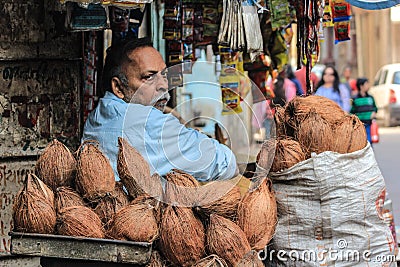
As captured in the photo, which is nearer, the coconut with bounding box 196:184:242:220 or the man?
the coconut with bounding box 196:184:242:220

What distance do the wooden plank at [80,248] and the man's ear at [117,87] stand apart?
1.24 metres

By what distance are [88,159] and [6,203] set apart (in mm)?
1634

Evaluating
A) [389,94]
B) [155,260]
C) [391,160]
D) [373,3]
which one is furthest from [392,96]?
[155,260]

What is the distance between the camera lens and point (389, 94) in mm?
18656

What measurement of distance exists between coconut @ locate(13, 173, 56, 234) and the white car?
1635 cm

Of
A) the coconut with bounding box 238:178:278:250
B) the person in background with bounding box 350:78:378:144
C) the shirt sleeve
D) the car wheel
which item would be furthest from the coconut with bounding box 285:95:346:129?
the car wheel

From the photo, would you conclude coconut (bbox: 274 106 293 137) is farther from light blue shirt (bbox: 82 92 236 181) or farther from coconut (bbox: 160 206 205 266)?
coconut (bbox: 160 206 205 266)

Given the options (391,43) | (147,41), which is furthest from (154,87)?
(391,43)

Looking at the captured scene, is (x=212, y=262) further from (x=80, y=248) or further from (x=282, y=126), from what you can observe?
(x=282, y=126)

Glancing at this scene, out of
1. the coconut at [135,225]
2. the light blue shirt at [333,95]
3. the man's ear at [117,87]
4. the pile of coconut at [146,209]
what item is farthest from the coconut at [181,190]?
the light blue shirt at [333,95]

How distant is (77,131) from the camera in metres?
5.00

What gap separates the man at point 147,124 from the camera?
3.54m

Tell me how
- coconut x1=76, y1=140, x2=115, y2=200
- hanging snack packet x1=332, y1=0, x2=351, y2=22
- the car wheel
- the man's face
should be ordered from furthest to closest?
the car wheel < hanging snack packet x1=332, y1=0, x2=351, y2=22 < the man's face < coconut x1=76, y1=140, x2=115, y2=200

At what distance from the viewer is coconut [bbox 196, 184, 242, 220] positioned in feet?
Result: 10.2
